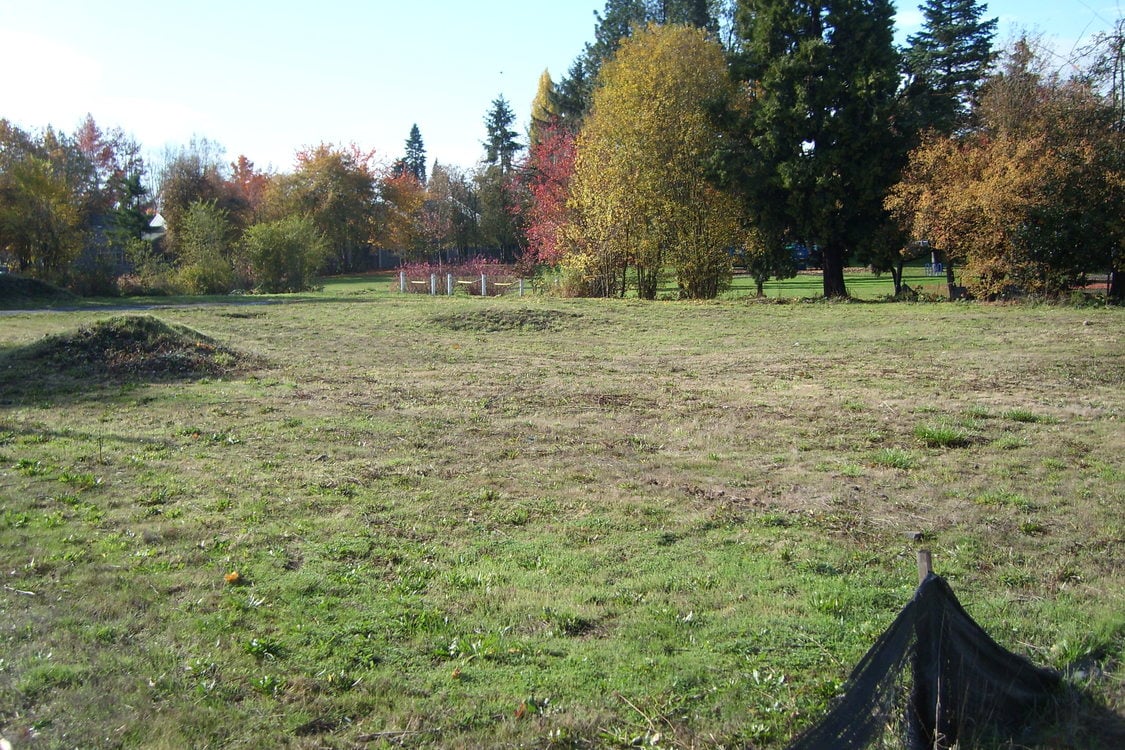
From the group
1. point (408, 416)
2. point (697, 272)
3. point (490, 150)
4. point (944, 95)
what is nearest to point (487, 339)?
point (408, 416)

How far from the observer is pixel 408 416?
9.92 meters

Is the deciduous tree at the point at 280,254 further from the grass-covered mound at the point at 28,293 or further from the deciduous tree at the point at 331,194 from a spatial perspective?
the deciduous tree at the point at 331,194

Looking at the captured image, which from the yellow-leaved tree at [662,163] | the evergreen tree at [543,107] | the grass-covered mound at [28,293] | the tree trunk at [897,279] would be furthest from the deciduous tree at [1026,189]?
the evergreen tree at [543,107]

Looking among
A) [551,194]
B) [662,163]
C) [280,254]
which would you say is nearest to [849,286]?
[662,163]

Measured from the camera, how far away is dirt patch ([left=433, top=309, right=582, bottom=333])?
66.6 feet

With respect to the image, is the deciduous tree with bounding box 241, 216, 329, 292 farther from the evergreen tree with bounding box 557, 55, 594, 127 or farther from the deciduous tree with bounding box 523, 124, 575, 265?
the evergreen tree with bounding box 557, 55, 594, 127

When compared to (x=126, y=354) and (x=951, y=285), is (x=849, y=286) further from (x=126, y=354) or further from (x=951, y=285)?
(x=126, y=354)

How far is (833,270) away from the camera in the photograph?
87.5 ft

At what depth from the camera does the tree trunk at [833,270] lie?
2641cm

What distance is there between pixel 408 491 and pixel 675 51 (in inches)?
915

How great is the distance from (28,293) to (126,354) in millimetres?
17235

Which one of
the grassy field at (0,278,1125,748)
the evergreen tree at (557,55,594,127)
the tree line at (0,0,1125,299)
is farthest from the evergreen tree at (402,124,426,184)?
the grassy field at (0,278,1125,748)

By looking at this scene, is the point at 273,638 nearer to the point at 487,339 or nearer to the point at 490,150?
the point at 487,339

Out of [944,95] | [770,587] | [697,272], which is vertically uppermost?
[944,95]
